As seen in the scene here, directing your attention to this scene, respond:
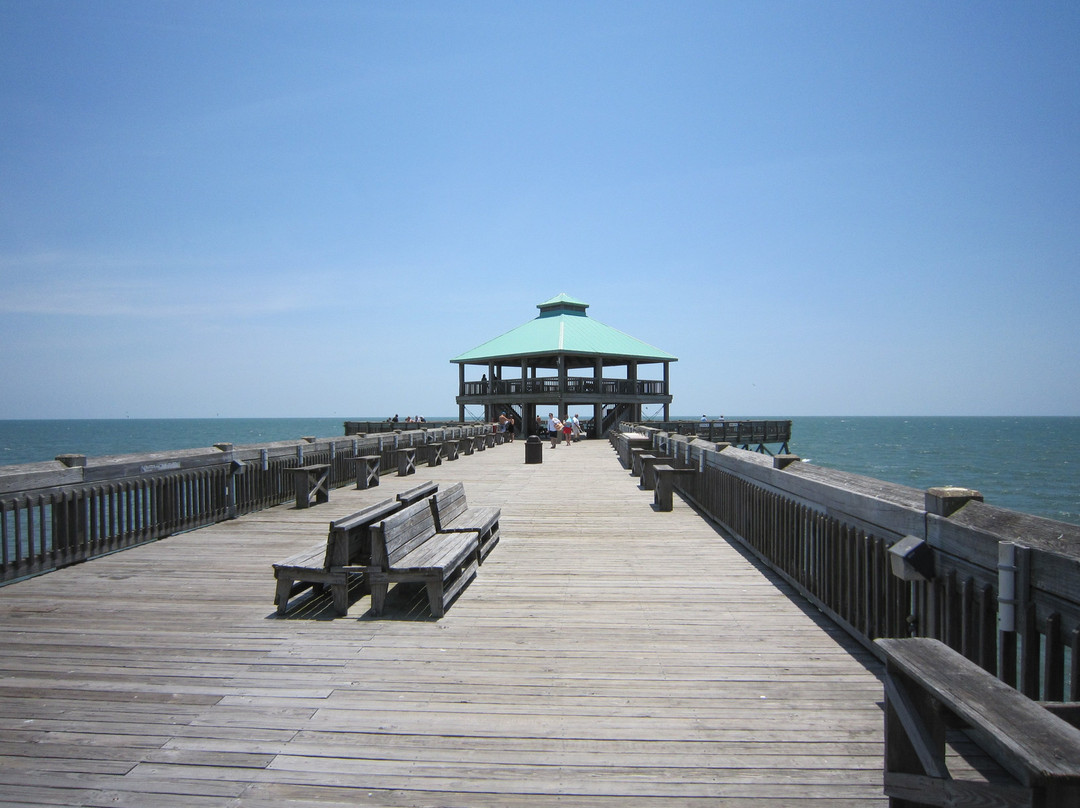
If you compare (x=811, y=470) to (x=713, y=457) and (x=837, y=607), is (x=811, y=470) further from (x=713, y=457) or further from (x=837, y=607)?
(x=713, y=457)

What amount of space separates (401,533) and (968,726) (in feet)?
14.7

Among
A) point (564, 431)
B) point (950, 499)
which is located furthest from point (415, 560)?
point (564, 431)

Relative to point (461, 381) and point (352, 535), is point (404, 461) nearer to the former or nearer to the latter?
point (352, 535)

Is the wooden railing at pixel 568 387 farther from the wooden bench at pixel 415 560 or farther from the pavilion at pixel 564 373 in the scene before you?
the wooden bench at pixel 415 560

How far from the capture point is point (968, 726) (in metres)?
2.20

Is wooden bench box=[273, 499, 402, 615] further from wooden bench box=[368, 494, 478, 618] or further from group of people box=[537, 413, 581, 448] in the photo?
group of people box=[537, 413, 581, 448]

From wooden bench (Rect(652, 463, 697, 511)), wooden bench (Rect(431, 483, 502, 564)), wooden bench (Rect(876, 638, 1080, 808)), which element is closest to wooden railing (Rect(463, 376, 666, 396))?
wooden bench (Rect(652, 463, 697, 511))

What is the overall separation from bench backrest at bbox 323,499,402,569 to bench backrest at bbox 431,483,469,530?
72 centimetres

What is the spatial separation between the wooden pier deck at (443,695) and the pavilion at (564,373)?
30.9 m

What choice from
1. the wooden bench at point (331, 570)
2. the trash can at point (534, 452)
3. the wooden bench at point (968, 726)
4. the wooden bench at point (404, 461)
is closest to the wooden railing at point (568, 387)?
the trash can at point (534, 452)

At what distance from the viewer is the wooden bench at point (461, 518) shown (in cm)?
726

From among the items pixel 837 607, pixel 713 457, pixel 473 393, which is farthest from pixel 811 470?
pixel 473 393

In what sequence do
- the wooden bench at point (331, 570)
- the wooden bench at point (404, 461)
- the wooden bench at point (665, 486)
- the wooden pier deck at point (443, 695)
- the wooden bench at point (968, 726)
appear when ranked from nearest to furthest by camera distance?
the wooden bench at point (968, 726)
the wooden pier deck at point (443, 695)
the wooden bench at point (331, 570)
the wooden bench at point (665, 486)
the wooden bench at point (404, 461)

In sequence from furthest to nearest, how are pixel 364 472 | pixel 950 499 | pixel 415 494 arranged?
1. pixel 364 472
2. pixel 415 494
3. pixel 950 499
